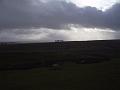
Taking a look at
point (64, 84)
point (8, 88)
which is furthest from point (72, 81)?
point (8, 88)

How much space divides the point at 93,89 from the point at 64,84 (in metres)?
3.77

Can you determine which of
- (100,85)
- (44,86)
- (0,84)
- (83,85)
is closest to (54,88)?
(44,86)

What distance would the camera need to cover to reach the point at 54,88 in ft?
72.5

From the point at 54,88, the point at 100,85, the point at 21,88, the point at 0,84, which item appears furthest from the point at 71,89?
the point at 0,84

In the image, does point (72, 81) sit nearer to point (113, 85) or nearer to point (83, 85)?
point (83, 85)

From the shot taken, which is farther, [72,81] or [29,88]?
[72,81]

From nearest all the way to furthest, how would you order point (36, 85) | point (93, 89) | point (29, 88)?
1. point (93, 89)
2. point (29, 88)
3. point (36, 85)

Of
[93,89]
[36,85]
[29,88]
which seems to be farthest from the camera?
[36,85]

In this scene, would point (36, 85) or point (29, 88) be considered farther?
point (36, 85)

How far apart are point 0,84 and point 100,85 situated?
1088cm

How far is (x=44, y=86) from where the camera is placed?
2334cm

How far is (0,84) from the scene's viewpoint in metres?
25.2

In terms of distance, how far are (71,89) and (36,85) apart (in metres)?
4.39

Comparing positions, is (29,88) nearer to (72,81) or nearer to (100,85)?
(72,81)
